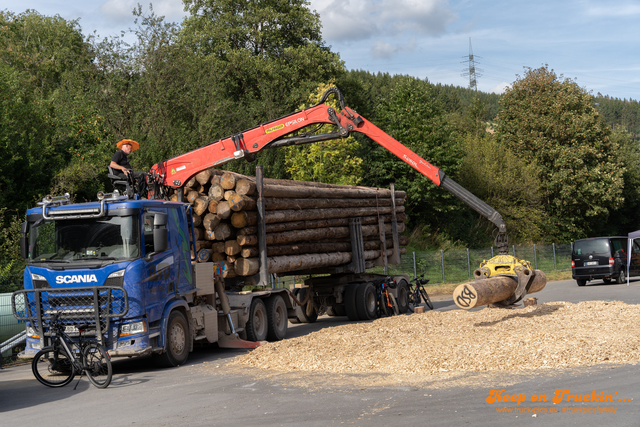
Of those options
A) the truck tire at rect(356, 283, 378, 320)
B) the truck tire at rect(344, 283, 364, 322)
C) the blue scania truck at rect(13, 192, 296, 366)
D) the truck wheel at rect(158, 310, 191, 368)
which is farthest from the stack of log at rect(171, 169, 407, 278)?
the truck wheel at rect(158, 310, 191, 368)

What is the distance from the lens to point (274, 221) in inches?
569

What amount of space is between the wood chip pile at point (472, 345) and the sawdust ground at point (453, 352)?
0.6 inches

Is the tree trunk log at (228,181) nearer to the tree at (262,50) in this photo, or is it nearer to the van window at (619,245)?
the van window at (619,245)

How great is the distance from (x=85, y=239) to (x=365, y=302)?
361 inches

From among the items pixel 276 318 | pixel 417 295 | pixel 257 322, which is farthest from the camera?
pixel 417 295

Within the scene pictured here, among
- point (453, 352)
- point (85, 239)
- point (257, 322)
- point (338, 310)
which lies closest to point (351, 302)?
point (338, 310)

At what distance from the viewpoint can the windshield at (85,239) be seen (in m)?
10.1

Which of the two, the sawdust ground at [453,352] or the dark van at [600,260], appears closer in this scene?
the sawdust ground at [453,352]

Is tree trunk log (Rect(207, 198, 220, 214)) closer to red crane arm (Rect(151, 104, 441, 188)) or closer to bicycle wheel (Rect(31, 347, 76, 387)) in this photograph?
red crane arm (Rect(151, 104, 441, 188))

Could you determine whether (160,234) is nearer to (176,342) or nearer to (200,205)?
(176,342)

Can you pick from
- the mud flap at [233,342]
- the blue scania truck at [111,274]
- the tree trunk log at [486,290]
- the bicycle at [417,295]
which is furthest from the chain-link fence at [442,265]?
the blue scania truck at [111,274]

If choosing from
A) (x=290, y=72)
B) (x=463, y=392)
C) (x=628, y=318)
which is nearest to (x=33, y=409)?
(x=463, y=392)

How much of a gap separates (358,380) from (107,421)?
3.35 meters

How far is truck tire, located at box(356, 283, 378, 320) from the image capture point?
57.6ft
